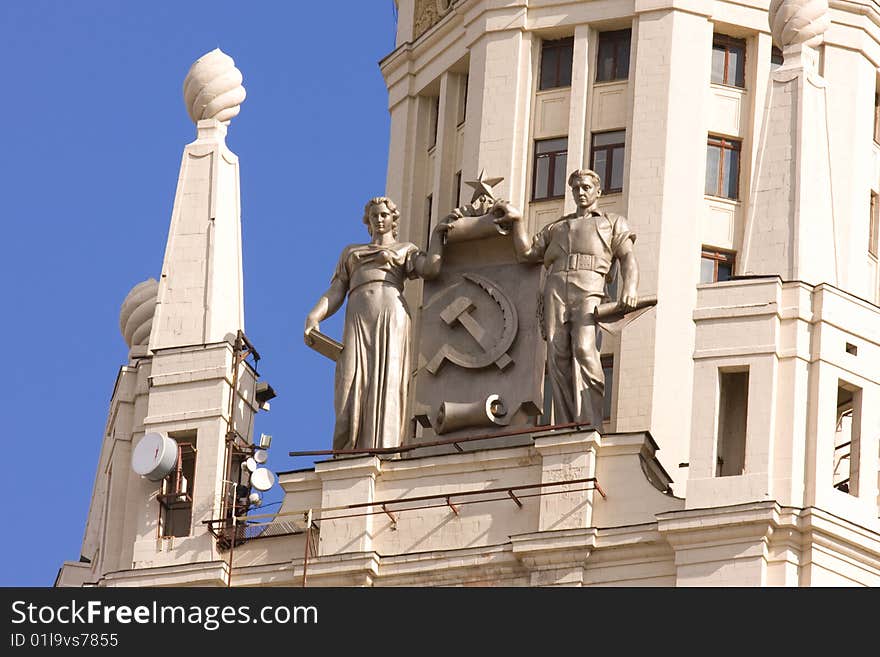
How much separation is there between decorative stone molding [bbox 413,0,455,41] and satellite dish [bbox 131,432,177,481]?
9.85m

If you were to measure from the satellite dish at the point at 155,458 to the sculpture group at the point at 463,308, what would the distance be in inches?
88.5

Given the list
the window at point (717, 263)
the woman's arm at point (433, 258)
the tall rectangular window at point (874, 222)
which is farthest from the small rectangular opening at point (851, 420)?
the woman's arm at point (433, 258)

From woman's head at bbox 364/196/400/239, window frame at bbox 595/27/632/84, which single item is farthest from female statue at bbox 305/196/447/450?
window frame at bbox 595/27/632/84

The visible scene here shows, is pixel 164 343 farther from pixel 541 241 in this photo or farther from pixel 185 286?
pixel 541 241

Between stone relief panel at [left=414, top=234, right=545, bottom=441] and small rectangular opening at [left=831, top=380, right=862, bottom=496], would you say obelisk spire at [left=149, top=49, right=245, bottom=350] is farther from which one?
small rectangular opening at [left=831, top=380, right=862, bottom=496]

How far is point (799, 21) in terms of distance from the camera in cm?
6334

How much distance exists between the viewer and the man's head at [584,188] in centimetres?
6322

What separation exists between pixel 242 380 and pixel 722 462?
24.0ft

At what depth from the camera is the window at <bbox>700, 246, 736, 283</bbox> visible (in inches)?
2613

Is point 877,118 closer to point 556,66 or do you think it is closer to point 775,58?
point 775,58

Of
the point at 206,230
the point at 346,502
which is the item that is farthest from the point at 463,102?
the point at 346,502
